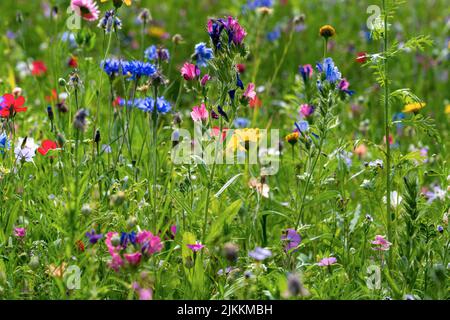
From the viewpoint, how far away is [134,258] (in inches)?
64.5

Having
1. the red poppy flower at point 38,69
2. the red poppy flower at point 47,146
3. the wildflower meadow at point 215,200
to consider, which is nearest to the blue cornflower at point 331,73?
the wildflower meadow at point 215,200

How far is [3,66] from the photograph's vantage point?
11.7 ft

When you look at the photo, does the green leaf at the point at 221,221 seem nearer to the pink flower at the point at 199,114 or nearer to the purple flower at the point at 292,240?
the purple flower at the point at 292,240

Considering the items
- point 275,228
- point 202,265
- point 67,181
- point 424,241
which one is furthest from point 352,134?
point 67,181

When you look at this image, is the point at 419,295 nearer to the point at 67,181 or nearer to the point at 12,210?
the point at 67,181

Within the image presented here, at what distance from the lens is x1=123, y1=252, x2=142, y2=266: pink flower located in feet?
5.37

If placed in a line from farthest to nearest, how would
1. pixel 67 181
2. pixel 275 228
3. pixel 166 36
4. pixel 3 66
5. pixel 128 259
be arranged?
pixel 166 36 < pixel 3 66 < pixel 275 228 < pixel 67 181 < pixel 128 259

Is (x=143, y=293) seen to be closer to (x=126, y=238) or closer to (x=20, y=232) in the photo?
(x=126, y=238)

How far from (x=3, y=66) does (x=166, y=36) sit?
1.31 m

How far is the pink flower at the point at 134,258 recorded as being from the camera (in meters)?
1.64

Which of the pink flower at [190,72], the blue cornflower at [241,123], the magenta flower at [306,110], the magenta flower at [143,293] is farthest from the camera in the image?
the blue cornflower at [241,123]

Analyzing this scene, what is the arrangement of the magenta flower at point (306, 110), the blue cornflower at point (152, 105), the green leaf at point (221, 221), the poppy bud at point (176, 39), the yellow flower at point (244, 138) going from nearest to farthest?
the green leaf at point (221, 221) → the blue cornflower at point (152, 105) → the yellow flower at point (244, 138) → the magenta flower at point (306, 110) → the poppy bud at point (176, 39)

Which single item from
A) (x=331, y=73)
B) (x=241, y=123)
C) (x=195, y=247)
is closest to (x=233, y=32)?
(x=331, y=73)
